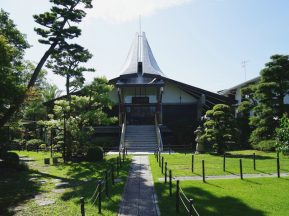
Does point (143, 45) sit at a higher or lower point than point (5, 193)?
higher

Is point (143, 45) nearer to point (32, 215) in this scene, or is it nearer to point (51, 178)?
point (51, 178)

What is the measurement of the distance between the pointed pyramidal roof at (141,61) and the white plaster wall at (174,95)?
1775 mm

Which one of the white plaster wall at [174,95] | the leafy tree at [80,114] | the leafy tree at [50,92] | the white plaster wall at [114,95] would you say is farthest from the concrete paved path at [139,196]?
the leafy tree at [50,92]

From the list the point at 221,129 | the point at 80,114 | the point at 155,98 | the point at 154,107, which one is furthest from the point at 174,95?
the point at 80,114

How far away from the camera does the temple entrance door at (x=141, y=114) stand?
37.9 metres

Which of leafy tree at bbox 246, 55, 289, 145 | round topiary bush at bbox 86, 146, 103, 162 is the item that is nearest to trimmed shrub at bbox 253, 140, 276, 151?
leafy tree at bbox 246, 55, 289, 145

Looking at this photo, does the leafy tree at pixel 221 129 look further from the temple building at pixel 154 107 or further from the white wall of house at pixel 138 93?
the white wall of house at pixel 138 93

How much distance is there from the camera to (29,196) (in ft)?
41.9

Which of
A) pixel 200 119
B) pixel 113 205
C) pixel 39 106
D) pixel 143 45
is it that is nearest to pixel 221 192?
pixel 113 205

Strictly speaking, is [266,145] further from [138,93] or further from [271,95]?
[138,93]

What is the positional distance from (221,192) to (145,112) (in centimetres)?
2624

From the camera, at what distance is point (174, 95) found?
130ft

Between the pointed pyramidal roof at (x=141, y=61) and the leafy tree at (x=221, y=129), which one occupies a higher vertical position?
the pointed pyramidal roof at (x=141, y=61)

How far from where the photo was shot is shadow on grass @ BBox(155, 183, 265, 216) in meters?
9.68
